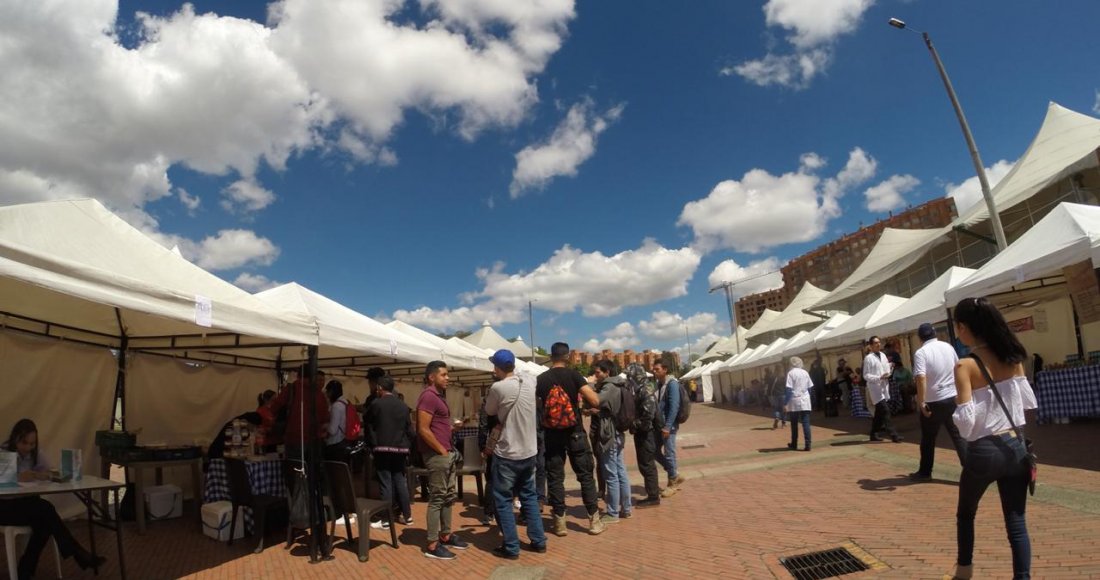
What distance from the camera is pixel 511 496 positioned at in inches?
209

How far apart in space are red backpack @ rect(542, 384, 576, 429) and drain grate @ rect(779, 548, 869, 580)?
7.17 feet

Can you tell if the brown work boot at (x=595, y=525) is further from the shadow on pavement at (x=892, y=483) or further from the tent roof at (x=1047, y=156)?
the tent roof at (x=1047, y=156)

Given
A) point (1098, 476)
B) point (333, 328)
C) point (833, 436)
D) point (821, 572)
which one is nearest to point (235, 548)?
point (333, 328)

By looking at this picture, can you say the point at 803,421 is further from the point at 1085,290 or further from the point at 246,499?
the point at 246,499

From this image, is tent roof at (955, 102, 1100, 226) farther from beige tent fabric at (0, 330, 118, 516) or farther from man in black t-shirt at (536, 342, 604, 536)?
beige tent fabric at (0, 330, 118, 516)

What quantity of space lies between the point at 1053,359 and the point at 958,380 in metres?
14.8

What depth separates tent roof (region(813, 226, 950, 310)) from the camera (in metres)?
21.1

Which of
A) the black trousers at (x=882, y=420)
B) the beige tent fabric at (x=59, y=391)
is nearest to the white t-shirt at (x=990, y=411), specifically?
the black trousers at (x=882, y=420)

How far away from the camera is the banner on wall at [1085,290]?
8.28 m

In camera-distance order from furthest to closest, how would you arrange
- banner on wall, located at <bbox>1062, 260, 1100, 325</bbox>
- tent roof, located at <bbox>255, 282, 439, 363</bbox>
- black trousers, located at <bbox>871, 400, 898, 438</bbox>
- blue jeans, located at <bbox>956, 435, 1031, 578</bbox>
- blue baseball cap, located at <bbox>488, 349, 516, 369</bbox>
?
black trousers, located at <bbox>871, 400, 898, 438</bbox> < banner on wall, located at <bbox>1062, 260, 1100, 325</bbox> < tent roof, located at <bbox>255, 282, 439, 363</bbox> < blue baseball cap, located at <bbox>488, 349, 516, 369</bbox> < blue jeans, located at <bbox>956, 435, 1031, 578</bbox>

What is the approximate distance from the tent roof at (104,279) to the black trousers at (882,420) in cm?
933

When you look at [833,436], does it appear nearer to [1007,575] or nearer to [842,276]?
[1007,575]

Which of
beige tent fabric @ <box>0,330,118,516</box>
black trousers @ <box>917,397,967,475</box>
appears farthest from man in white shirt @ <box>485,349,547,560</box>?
beige tent fabric @ <box>0,330,118,516</box>

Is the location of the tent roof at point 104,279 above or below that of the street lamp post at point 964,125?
below
